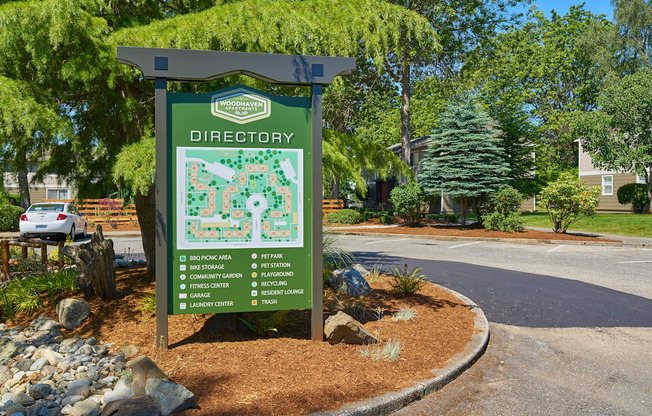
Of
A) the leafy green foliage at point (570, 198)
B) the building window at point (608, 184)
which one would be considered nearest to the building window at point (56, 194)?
the leafy green foliage at point (570, 198)

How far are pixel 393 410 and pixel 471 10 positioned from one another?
25752 millimetres

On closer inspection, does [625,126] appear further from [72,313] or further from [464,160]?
[72,313]

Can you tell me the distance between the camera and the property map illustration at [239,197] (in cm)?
471

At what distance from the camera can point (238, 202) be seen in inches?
190

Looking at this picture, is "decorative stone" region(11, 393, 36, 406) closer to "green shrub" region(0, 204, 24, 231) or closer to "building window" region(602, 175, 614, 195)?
"green shrub" region(0, 204, 24, 231)

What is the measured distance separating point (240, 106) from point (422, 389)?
320cm

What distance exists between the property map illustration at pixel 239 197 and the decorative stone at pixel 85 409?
171 centimetres

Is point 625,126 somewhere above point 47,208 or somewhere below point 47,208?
above

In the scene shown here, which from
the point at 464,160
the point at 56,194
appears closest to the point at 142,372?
the point at 464,160

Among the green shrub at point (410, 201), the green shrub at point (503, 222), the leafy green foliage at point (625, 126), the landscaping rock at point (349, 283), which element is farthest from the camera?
the leafy green foliage at point (625, 126)

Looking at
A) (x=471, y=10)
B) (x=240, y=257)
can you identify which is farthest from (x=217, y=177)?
(x=471, y=10)

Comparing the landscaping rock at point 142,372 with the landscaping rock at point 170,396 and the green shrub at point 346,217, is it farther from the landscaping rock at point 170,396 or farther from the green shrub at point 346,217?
the green shrub at point 346,217

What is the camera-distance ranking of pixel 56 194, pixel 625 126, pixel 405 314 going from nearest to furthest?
pixel 405 314, pixel 625 126, pixel 56 194

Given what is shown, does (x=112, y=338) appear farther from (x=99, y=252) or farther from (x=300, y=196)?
(x=300, y=196)
